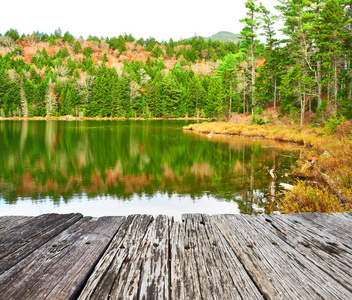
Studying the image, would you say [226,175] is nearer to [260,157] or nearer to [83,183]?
[260,157]

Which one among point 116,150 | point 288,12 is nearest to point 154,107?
point 288,12

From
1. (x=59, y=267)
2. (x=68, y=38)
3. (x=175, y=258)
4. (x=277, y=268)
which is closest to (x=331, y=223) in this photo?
(x=277, y=268)

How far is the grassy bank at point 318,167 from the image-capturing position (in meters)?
5.80

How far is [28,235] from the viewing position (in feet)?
5.74

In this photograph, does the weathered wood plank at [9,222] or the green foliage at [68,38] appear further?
the green foliage at [68,38]

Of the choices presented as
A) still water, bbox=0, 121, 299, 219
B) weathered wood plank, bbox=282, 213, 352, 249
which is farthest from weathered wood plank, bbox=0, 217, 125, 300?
still water, bbox=0, 121, 299, 219

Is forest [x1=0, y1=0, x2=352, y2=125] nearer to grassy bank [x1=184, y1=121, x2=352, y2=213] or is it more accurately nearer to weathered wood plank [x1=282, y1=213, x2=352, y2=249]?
grassy bank [x1=184, y1=121, x2=352, y2=213]

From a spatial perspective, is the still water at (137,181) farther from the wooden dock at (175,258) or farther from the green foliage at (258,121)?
the green foliage at (258,121)

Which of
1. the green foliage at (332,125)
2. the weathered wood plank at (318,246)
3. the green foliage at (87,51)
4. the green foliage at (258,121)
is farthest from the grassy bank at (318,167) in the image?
the green foliage at (87,51)

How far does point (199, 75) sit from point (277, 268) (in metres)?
90.9

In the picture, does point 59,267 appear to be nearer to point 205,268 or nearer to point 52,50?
point 205,268

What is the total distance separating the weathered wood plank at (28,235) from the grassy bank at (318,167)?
16.7 ft

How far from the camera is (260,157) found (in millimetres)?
17281

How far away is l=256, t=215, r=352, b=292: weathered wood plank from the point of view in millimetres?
1334
